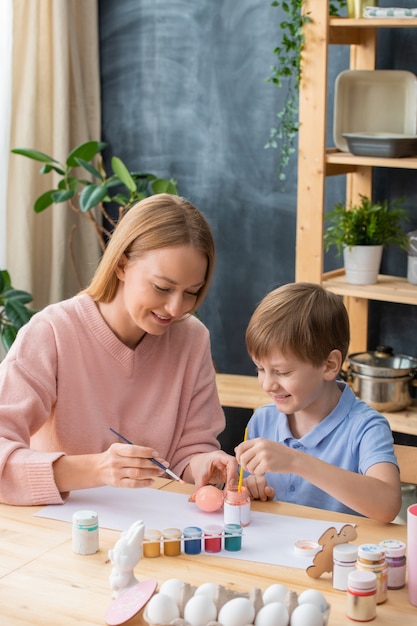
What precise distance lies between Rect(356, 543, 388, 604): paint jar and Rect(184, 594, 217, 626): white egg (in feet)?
0.87

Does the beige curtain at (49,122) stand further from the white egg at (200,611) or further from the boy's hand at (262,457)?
the white egg at (200,611)

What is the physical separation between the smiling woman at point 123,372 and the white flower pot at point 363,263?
139 centimetres

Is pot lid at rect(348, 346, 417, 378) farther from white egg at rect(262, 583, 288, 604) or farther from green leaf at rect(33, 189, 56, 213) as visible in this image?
white egg at rect(262, 583, 288, 604)

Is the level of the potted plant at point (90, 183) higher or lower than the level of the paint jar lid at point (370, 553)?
higher

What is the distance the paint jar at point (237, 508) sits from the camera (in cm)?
174

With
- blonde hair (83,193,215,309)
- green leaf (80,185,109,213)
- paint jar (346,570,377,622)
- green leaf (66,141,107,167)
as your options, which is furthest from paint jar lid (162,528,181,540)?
green leaf (66,141,107,167)

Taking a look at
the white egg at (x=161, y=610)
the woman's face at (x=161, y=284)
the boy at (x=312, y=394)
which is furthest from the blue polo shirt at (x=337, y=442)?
the white egg at (x=161, y=610)

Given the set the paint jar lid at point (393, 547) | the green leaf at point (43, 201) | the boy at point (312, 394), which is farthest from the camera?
the green leaf at point (43, 201)

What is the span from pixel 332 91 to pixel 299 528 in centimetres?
252

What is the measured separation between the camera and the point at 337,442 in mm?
2033

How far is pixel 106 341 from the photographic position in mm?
2086

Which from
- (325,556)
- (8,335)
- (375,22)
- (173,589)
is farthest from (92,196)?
(173,589)

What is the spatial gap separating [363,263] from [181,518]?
192 cm

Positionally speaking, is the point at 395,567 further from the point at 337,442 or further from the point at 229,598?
the point at 337,442
